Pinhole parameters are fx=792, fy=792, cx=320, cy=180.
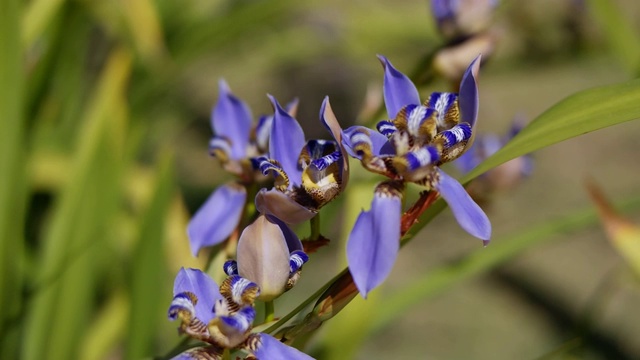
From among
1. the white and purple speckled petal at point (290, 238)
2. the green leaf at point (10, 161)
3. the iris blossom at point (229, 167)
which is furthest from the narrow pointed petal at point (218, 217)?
the green leaf at point (10, 161)

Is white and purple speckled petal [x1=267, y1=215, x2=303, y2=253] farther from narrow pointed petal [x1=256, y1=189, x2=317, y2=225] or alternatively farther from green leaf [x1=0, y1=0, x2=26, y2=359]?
green leaf [x1=0, y1=0, x2=26, y2=359]

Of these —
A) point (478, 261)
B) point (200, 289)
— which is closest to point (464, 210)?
point (200, 289)

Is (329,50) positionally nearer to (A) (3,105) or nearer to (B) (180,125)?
(B) (180,125)

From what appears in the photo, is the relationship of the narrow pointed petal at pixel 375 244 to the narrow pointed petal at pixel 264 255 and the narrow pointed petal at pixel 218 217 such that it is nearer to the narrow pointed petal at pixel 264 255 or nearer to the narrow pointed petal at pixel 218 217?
the narrow pointed petal at pixel 264 255

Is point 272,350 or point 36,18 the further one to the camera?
point 36,18

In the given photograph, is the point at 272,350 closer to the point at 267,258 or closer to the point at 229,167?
the point at 267,258

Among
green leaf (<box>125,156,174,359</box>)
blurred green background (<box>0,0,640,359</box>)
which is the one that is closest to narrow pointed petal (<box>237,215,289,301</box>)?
blurred green background (<box>0,0,640,359</box>)
